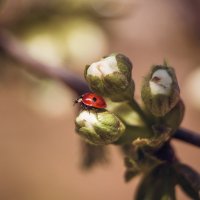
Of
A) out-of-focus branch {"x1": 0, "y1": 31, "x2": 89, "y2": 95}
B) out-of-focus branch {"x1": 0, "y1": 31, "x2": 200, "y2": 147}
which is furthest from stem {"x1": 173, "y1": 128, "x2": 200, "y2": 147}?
out-of-focus branch {"x1": 0, "y1": 31, "x2": 89, "y2": 95}

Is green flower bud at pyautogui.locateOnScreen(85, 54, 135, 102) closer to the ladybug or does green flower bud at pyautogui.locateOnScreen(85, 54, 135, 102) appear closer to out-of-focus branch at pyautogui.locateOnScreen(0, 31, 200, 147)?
the ladybug

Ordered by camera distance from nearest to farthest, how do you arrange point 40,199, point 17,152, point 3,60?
point 3,60 < point 40,199 < point 17,152

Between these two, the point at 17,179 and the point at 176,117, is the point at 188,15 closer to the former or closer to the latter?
the point at 176,117

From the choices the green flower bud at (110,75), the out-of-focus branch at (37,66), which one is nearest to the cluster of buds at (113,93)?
the green flower bud at (110,75)

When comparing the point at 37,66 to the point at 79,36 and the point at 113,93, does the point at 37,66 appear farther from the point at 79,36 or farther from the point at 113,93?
the point at 113,93

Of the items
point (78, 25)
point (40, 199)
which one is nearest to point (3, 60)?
point (78, 25)

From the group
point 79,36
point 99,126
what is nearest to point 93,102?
point 99,126
